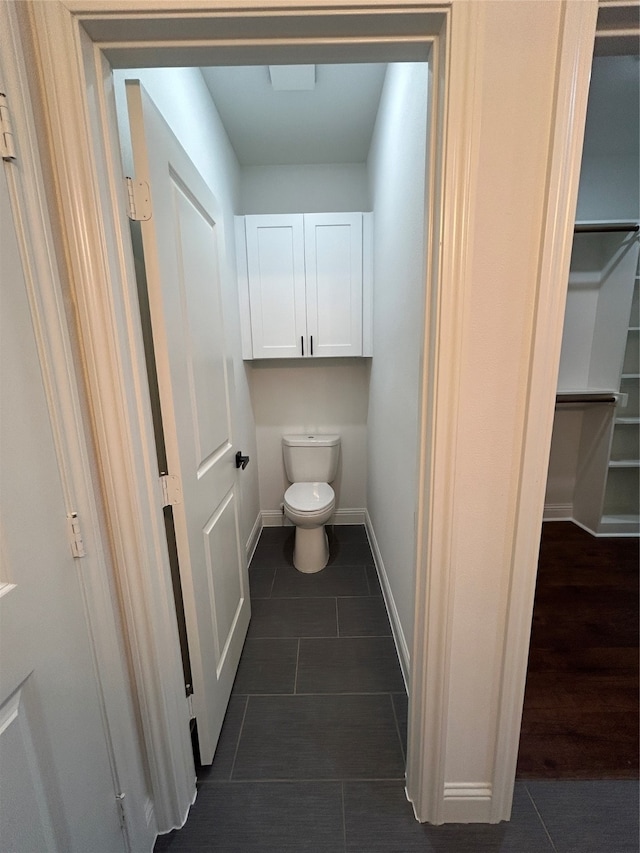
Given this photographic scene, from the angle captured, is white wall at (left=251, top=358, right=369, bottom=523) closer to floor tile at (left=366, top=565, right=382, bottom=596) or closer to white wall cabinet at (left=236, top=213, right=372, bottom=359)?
white wall cabinet at (left=236, top=213, right=372, bottom=359)

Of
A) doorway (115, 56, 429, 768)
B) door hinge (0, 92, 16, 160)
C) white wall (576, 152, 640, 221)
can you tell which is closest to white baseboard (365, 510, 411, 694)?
doorway (115, 56, 429, 768)

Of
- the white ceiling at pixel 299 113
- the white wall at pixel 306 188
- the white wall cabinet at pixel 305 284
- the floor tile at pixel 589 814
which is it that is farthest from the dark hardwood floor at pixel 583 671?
the white ceiling at pixel 299 113

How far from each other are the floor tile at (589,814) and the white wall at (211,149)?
1.38 metres

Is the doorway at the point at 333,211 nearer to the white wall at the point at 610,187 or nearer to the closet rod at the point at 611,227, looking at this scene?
the closet rod at the point at 611,227

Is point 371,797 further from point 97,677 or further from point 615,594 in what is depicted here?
point 615,594

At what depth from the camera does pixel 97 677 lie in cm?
79

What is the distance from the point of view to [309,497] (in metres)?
2.13

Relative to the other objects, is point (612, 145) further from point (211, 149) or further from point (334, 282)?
point (211, 149)

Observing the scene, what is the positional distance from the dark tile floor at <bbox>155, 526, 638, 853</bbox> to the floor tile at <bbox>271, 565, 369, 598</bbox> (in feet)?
0.86

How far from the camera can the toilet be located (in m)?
2.01

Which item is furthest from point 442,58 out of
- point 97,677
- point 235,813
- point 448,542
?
point 235,813

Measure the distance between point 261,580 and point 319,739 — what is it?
0.96 meters

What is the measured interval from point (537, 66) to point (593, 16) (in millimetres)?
112

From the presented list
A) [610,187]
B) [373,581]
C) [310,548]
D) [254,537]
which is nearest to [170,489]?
[310,548]
